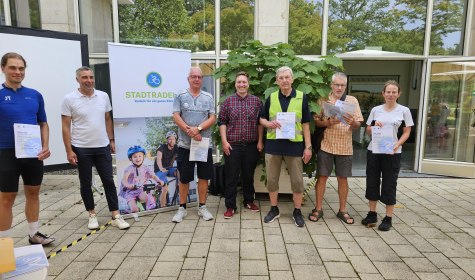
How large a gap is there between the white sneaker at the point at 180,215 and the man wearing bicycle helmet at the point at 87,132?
1.80 ft

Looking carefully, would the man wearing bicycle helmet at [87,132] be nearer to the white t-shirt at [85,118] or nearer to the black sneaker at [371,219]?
the white t-shirt at [85,118]

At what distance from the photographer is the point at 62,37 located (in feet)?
15.4

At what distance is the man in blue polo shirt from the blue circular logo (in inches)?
46.9

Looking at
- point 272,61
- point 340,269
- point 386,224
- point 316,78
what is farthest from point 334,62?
point 340,269

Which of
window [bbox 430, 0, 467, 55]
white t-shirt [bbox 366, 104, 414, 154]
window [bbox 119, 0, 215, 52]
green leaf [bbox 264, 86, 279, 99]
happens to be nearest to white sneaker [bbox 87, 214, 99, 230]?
green leaf [bbox 264, 86, 279, 99]

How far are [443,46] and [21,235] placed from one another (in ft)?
24.2

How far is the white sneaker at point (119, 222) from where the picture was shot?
3682mm

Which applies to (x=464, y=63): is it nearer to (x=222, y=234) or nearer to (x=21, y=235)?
(x=222, y=234)

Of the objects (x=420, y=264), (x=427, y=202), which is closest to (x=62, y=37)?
(x=420, y=264)

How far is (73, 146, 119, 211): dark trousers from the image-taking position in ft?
11.5

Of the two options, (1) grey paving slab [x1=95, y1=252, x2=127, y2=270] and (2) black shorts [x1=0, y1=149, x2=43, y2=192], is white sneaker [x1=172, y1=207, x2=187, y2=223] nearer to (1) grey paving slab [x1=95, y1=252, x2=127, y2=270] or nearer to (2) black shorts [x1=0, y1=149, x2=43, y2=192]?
(1) grey paving slab [x1=95, y1=252, x2=127, y2=270]

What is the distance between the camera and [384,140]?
11.5ft

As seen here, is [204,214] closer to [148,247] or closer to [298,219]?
[148,247]

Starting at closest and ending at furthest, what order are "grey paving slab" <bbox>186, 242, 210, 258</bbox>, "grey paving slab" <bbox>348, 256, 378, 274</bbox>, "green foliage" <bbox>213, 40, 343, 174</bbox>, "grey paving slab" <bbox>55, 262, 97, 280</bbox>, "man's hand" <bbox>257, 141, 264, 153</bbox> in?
"grey paving slab" <bbox>55, 262, 97, 280</bbox>
"grey paving slab" <bbox>348, 256, 378, 274</bbox>
"grey paving slab" <bbox>186, 242, 210, 258</bbox>
"man's hand" <bbox>257, 141, 264, 153</bbox>
"green foliage" <bbox>213, 40, 343, 174</bbox>
